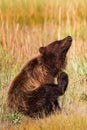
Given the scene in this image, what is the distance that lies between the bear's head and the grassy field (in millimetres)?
423

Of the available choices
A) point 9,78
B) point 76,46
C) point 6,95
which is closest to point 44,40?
point 76,46

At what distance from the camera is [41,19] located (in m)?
12.3

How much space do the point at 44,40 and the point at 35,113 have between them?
2.94 metres

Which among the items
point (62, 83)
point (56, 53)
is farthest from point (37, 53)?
point (62, 83)

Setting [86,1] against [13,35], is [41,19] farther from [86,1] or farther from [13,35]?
[13,35]

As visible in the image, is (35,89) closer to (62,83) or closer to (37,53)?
(62,83)

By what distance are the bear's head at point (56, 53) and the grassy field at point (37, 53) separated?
423mm

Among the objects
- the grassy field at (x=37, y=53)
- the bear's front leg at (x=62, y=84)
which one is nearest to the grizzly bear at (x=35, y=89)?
the bear's front leg at (x=62, y=84)

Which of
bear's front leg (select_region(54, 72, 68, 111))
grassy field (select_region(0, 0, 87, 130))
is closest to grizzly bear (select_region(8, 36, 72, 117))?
bear's front leg (select_region(54, 72, 68, 111))

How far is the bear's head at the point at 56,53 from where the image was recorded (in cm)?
680

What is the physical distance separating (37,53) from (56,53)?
2077mm

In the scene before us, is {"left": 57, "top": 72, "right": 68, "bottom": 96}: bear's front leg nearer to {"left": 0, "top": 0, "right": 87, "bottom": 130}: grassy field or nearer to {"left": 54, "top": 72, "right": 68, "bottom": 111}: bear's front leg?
{"left": 54, "top": 72, "right": 68, "bottom": 111}: bear's front leg

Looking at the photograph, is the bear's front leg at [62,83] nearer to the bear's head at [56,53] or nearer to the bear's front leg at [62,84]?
the bear's front leg at [62,84]

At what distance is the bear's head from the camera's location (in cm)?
680
